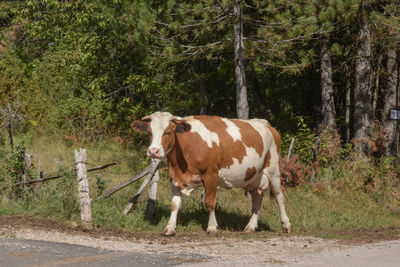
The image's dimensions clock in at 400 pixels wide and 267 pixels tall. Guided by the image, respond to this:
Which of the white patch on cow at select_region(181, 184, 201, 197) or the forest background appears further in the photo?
the forest background

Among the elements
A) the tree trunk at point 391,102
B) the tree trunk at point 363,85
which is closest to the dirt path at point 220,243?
the tree trunk at point 363,85

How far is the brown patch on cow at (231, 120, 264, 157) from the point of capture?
10.4 m

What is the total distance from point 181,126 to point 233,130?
1229mm

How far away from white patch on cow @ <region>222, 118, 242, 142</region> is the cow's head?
951mm

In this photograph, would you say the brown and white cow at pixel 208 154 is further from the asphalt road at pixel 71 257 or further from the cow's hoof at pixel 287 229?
the asphalt road at pixel 71 257

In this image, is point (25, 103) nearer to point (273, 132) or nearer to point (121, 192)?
point (121, 192)

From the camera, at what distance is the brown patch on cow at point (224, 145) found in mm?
9961

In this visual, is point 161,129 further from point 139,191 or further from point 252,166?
point 252,166

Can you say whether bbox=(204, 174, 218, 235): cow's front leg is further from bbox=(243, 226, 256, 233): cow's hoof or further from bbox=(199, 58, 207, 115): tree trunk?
bbox=(199, 58, 207, 115): tree trunk

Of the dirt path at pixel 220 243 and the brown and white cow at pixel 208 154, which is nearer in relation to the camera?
the dirt path at pixel 220 243

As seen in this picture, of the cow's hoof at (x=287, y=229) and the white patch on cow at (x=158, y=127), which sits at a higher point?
the white patch on cow at (x=158, y=127)

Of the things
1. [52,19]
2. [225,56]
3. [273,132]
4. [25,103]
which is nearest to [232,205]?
[273,132]

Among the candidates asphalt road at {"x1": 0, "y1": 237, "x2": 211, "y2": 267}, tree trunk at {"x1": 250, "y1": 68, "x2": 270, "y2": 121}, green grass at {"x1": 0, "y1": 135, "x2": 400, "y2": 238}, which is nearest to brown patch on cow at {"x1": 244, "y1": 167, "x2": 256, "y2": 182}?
green grass at {"x1": 0, "y1": 135, "x2": 400, "y2": 238}

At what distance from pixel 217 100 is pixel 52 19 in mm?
6571
